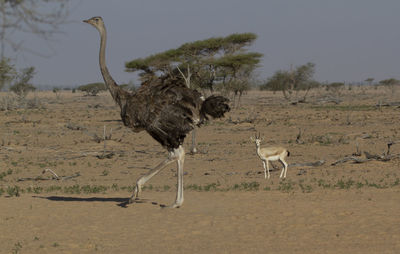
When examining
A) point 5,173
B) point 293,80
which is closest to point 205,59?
point 5,173

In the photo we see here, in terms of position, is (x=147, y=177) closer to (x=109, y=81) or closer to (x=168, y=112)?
(x=168, y=112)

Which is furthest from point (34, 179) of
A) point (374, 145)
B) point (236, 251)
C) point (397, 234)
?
point (374, 145)

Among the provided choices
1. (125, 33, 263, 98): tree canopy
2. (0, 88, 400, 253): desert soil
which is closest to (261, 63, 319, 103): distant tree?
(125, 33, 263, 98): tree canopy

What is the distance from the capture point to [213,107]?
27.9 ft

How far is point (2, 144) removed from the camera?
71.4 feet

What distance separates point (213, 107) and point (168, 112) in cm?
71

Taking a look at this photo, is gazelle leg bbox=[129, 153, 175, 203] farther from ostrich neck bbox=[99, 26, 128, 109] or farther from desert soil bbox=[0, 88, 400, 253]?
ostrich neck bbox=[99, 26, 128, 109]

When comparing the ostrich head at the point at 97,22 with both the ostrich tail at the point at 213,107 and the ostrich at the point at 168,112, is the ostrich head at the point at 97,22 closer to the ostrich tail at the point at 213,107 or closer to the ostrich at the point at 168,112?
the ostrich at the point at 168,112

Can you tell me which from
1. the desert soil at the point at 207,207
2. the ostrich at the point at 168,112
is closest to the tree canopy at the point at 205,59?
the desert soil at the point at 207,207

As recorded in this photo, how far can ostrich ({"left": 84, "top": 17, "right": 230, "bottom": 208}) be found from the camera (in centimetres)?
845

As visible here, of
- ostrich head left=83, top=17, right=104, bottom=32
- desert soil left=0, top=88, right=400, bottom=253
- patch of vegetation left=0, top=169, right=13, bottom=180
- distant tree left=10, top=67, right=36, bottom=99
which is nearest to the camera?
desert soil left=0, top=88, right=400, bottom=253

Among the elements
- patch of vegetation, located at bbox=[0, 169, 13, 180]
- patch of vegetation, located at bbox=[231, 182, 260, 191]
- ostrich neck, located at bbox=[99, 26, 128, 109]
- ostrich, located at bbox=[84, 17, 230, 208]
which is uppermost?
ostrich neck, located at bbox=[99, 26, 128, 109]

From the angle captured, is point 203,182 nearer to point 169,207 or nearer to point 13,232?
point 169,207

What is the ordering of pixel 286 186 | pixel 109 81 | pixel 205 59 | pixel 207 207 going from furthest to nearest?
pixel 205 59
pixel 286 186
pixel 109 81
pixel 207 207
